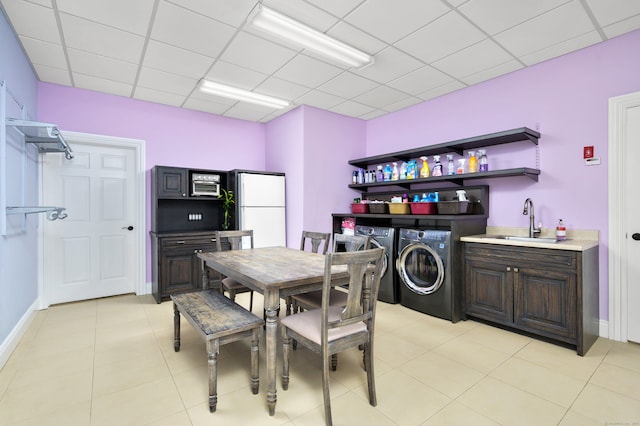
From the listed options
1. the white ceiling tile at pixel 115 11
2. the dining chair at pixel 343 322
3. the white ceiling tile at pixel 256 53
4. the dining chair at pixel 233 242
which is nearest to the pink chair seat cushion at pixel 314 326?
the dining chair at pixel 343 322

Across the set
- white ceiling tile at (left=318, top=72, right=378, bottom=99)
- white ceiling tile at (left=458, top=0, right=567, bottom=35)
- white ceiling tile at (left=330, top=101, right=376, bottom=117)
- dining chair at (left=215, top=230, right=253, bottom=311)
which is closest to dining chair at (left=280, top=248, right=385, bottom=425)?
dining chair at (left=215, top=230, right=253, bottom=311)

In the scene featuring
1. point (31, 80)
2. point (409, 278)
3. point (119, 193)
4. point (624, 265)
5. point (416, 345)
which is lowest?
point (416, 345)

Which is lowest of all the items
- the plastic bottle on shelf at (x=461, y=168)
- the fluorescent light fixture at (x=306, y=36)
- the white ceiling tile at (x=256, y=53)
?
the plastic bottle on shelf at (x=461, y=168)

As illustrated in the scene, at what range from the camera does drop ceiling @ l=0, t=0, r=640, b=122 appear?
2.44m

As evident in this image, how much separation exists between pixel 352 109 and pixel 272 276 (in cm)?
352

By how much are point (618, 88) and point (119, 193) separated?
19.1ft

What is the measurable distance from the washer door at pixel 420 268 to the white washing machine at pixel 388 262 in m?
0.13

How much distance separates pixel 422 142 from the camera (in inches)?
177

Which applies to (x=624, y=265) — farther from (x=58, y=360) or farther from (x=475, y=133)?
(x=58, y=360)

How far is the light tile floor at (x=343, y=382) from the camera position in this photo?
1838 millimetres

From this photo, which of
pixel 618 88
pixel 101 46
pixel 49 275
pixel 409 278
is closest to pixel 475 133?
pixel 618 88

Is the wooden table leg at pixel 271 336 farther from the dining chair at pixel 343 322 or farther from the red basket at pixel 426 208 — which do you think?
the red basket at pixel 426 208

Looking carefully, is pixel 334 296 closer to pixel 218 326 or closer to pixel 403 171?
pixel 218 326

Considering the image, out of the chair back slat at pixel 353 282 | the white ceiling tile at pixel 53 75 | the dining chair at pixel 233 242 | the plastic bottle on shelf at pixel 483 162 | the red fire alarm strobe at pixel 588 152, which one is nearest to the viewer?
the chair back slat at pixel 353 282
